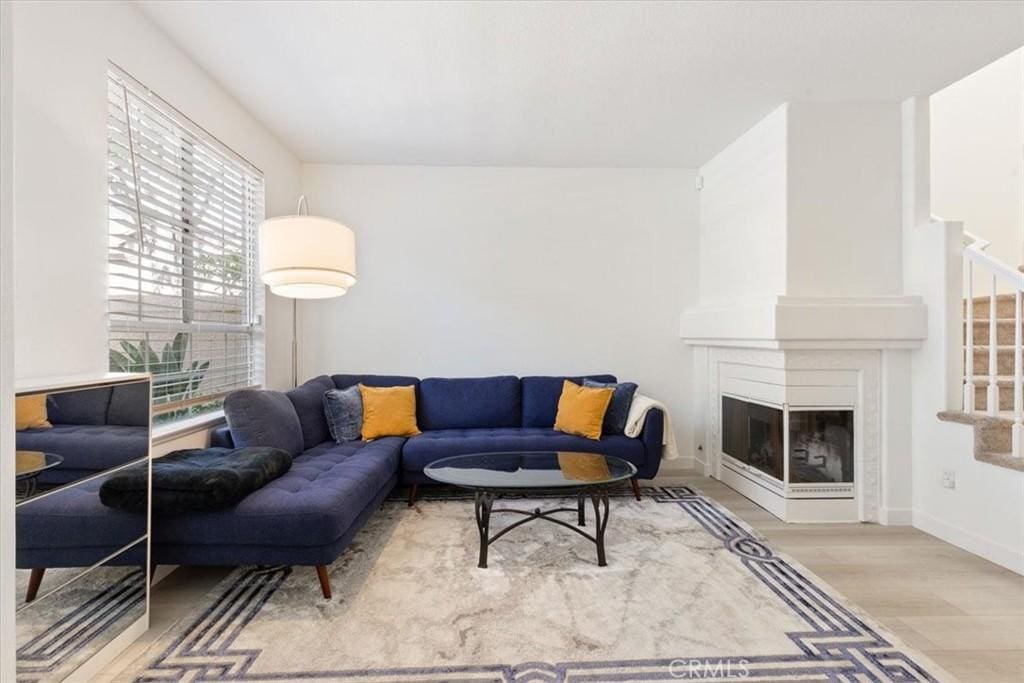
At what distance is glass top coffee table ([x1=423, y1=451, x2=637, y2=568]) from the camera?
238 centimetres

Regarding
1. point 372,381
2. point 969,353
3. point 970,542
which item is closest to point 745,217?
point 969,353

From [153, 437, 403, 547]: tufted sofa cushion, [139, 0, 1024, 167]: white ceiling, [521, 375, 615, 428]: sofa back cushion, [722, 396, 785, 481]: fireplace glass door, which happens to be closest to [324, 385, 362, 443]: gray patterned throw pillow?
[153, 437, 403, 547]: tufted sofa cushion

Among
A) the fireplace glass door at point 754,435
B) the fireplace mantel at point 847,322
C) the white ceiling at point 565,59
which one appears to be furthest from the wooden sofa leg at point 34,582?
the fireplace glass door at point 754,435

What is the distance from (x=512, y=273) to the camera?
425 cm

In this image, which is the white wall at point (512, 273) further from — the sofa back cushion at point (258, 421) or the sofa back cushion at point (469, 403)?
the sofa back cushion at point (258, 421)

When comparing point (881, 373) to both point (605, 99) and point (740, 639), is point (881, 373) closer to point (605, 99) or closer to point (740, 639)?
point (740, 639)

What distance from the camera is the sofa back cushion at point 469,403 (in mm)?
3842

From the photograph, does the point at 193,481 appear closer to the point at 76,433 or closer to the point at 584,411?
the point at 76,433

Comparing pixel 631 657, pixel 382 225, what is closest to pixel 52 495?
pixel 631 657

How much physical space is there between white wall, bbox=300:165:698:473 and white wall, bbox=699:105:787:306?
24 centimetres

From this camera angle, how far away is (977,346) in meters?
2.97

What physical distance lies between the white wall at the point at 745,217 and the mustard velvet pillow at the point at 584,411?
4.05 feet

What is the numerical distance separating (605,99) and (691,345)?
2.20 metres

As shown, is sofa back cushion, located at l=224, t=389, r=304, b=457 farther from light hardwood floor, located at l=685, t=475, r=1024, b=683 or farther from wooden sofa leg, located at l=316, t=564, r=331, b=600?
light hardwood floor, located at l=685, t=475, r=1024, b=683
